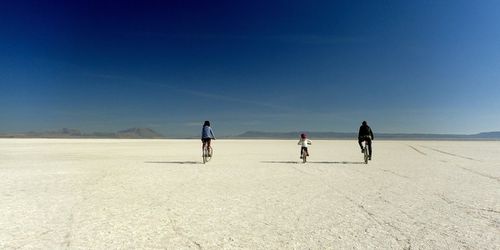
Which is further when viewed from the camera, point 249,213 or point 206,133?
point 206,133

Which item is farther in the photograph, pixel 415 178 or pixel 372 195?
pixel 415 178

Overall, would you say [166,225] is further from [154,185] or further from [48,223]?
[154,185]

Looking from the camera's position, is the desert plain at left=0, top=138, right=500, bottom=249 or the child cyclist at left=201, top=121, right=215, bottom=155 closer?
the desert plain at left=0, top=138, right=500, bottom=249

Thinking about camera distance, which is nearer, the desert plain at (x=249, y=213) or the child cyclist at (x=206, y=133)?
the desert plain at (x=249, y=213)

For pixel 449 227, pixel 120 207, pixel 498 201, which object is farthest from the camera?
pixel 498 201

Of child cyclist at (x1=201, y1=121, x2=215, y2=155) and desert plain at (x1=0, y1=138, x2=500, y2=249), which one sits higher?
child cyclist at (x1=201, y1=121, x2=215, y2=155)

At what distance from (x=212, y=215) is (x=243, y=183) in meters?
4.68

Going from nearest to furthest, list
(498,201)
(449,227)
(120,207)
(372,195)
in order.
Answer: (449,227) < (120,207) < (498,201) < (372,195)

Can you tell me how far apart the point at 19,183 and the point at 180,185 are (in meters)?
4.78

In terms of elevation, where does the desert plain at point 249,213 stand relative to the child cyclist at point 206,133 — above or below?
below

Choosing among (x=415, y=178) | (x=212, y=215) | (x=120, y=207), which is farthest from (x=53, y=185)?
(x=415, y=178)

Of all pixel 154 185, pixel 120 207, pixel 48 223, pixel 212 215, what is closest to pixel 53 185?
pixel 154 185

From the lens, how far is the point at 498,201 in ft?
30.5

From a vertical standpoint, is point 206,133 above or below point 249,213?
above
